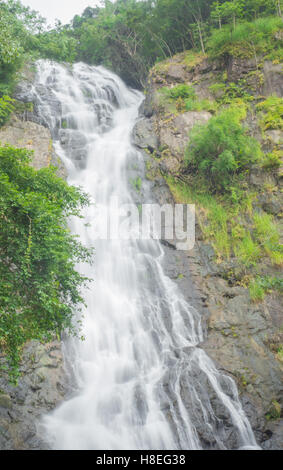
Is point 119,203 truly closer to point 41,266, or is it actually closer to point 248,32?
point 41,266

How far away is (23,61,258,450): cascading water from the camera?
6164 millimetres

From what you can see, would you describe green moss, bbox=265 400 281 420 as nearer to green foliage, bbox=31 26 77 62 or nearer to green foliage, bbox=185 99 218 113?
green foliage, bbox=185 99 218 113

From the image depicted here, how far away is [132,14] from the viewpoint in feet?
67.6

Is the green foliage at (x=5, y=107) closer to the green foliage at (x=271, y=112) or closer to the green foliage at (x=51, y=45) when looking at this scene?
the green foliage at (x=51, y=45)

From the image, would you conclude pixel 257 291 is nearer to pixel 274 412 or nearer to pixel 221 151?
pixel 274 412

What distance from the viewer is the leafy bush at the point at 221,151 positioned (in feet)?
37.5

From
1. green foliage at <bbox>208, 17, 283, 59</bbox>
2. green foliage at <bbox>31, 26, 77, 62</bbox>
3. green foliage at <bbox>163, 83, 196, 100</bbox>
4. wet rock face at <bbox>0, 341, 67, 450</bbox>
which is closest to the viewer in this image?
wet rock face at <bbox>0, 341, 67, 450</bbox>

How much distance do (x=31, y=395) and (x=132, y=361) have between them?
2385mm

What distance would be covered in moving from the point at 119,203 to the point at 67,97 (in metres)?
8.49

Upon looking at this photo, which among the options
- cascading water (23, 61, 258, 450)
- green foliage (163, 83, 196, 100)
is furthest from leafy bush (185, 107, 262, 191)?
green foliage (163, 83, 196, 100)

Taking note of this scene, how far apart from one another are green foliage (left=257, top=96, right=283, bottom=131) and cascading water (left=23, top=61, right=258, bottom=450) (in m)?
5.33

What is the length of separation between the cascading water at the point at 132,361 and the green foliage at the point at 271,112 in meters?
5.33

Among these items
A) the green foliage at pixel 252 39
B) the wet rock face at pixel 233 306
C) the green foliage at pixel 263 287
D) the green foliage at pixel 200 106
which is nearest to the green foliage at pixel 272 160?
the wet rock face at pixel 233 306

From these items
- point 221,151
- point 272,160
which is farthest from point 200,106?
point 272,160
